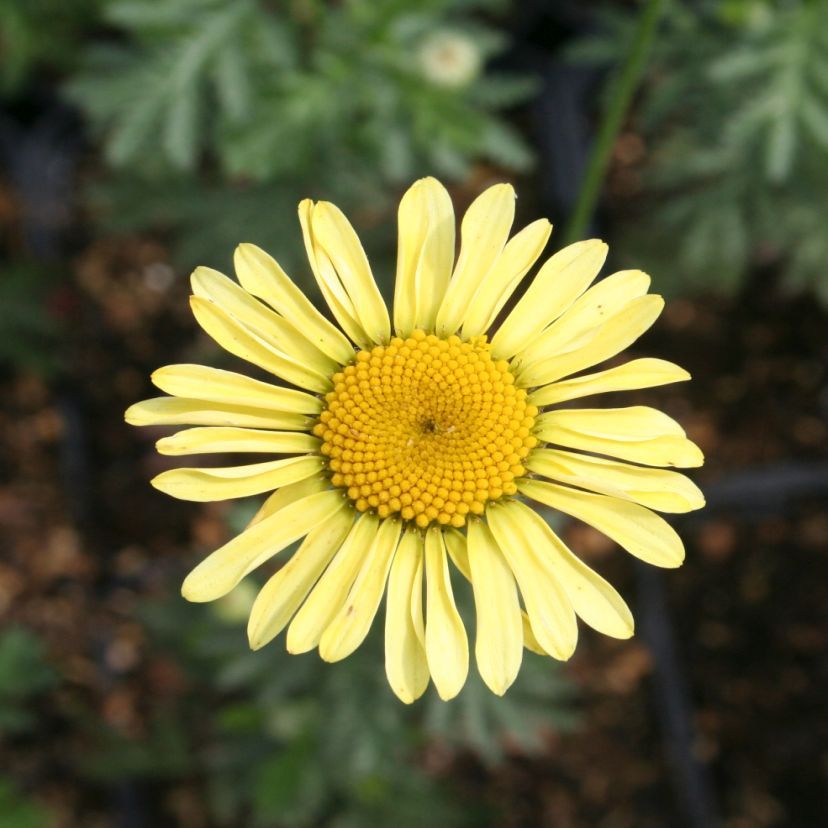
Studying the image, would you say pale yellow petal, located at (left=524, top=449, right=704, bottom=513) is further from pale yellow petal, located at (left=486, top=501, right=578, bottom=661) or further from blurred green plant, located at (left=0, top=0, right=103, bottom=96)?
blurred green plant, located at (left=0, top=0, right=103, bottom=96)

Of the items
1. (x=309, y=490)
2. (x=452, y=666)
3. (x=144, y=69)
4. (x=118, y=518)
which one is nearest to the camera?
(x=452, y=666)

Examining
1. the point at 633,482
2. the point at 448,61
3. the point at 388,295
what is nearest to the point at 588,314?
the point at 633,482

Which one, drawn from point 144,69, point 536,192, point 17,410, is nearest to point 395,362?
point 144,69

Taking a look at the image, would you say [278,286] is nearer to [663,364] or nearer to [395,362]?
[395,362]

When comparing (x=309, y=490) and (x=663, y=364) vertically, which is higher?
(x=663, y=364)

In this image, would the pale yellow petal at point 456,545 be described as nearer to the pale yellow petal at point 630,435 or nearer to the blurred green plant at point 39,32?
the pale yellow petal at point 630,435

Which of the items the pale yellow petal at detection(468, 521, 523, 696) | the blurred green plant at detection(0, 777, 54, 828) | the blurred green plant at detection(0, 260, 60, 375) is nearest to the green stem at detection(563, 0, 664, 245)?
the pale yellow petal at detection(468, 521, 523, 696)

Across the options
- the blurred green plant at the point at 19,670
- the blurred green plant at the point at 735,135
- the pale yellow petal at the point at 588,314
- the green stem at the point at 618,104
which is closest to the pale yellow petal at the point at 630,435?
the pale yellow petal at the point at 588,314
